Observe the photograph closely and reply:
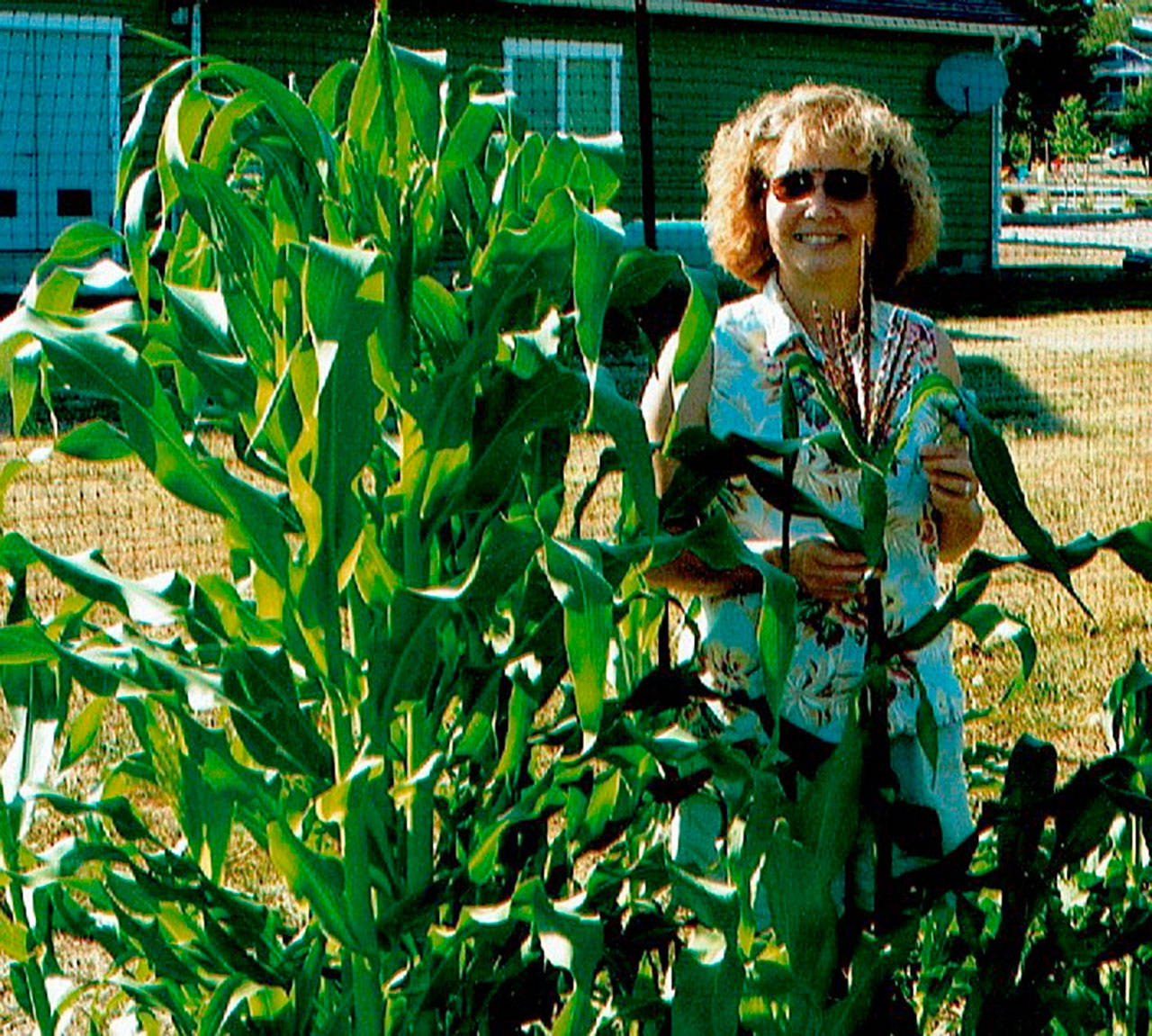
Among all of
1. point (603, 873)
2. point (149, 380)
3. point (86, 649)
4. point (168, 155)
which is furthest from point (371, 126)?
point (603, 873)

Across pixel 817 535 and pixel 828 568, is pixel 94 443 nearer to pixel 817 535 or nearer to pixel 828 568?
pixel 828 568

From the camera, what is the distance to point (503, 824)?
1.86 meters

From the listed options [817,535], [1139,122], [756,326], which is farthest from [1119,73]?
[817,535]

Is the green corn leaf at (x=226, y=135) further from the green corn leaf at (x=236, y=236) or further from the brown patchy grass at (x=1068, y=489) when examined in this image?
the brown patchy grass at (x=1068, y=489)

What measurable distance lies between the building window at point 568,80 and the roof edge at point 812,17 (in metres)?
0.44

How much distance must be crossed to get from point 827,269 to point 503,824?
1.15 m

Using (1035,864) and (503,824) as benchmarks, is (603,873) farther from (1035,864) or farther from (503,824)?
(1035,864)

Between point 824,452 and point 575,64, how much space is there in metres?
15.7

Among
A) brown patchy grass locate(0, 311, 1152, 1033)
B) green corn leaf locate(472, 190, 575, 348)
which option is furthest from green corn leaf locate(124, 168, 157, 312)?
brown patchy grass locate(0, 311, 1152, 1033)

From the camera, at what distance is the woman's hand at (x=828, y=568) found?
2250mm

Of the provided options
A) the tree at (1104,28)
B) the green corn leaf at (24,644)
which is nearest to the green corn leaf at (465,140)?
the green corn leaf at (24,644)

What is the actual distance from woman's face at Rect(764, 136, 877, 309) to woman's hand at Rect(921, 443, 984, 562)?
34cm

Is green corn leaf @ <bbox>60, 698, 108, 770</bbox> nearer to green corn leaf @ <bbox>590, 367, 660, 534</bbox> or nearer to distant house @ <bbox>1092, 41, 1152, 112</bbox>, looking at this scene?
green corn leaf @ <bbox>590, 367, 660, 534</bbox>

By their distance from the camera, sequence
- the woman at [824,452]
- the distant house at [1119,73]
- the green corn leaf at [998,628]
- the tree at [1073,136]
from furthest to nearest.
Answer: the distant house at [1119,73] → the tree at [1073,136] → the woman at [824,452] → the green corn leaf at [998,628]
